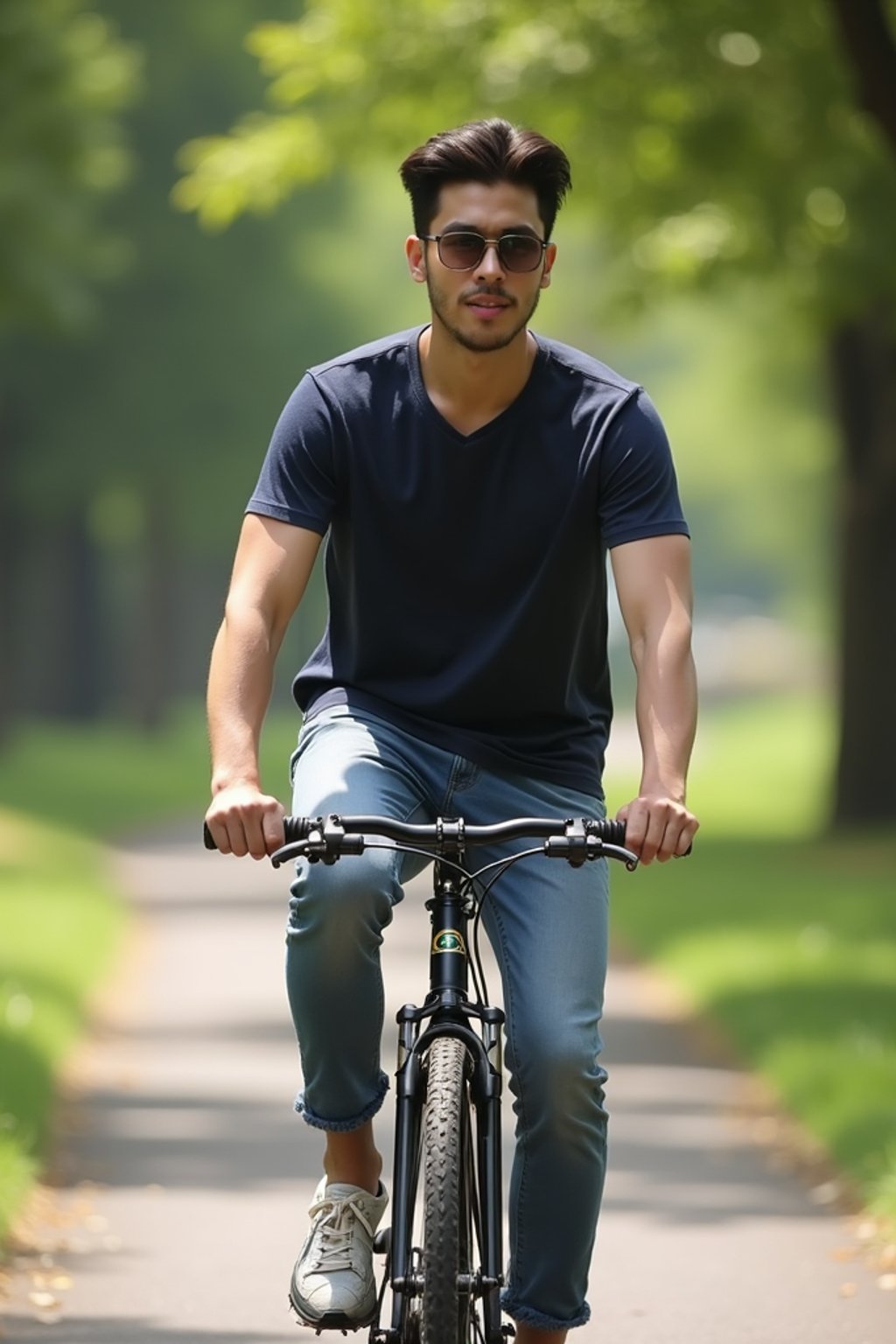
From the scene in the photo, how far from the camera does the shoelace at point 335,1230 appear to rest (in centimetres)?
477

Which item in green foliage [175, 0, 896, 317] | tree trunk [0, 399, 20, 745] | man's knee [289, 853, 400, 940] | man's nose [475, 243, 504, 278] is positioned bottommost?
man's knee [289, 853, 400, 940]

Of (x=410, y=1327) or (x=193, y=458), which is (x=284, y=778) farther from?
(x=410, y=1327)

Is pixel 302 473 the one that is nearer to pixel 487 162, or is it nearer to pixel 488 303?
pixel 488 303

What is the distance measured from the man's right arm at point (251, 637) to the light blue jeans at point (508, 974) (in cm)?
18

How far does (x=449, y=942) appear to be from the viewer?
15.2 ft

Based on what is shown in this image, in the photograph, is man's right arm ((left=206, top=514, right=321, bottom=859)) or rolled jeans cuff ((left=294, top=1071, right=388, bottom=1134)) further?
rolled jeans cuff ((left=294, top=1071, right=388, bottom=1134))

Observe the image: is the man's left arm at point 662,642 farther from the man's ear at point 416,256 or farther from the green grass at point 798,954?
the green grass at point 798,954

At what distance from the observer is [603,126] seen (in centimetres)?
1681

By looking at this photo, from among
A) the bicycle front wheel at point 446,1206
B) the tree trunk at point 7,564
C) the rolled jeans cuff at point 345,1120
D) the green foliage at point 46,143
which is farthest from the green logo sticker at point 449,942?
the tree trunk at point 7,564

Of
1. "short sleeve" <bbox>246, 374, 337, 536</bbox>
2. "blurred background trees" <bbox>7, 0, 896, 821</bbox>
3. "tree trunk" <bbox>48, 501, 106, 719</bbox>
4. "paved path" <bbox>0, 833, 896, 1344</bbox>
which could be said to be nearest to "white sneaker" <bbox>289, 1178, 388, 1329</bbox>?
"short sleeve" <bbox>246, 374, 337, 536</bbox>

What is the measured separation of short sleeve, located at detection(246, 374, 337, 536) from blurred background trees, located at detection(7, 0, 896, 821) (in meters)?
7.77

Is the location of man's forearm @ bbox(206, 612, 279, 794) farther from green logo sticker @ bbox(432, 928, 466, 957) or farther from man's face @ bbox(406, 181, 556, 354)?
man's face @ bbox(406, 181, 556, 354)

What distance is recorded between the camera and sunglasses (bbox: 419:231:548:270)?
470 centimetres

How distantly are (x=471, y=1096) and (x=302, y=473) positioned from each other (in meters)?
1.08
